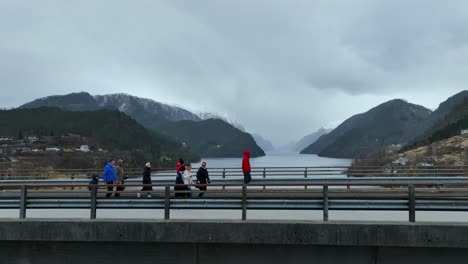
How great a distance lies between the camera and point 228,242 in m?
8.66

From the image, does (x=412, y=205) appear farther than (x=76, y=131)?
No

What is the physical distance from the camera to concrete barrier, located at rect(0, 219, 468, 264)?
27.4ft

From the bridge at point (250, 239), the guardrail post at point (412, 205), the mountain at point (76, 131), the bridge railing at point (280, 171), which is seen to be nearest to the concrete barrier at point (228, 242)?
the bridge at point (250, 239)

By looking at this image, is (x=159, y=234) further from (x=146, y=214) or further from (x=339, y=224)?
(x=339, y=224)

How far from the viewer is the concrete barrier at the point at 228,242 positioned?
834cm

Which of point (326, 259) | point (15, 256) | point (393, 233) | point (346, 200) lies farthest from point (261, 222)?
point (15, 256)

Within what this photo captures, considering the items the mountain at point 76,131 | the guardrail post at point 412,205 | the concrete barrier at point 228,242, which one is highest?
the mountain at point 76,131

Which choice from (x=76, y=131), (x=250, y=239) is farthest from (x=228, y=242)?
(x=76, y=131)

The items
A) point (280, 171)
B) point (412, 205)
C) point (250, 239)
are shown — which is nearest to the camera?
point (250, 239)

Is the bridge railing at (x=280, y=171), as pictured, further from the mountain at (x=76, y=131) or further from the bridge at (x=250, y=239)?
the mountain at (x=76, y=131)

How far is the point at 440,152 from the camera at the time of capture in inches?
4737

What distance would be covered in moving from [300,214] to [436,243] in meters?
3.72

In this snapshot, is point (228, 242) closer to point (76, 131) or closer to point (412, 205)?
point (412, 205)

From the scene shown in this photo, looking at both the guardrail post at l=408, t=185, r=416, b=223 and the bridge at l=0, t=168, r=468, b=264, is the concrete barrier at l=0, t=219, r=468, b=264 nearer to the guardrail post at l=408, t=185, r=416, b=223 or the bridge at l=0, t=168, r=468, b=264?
the bridge at l=0, t=168, r=468, b=264
